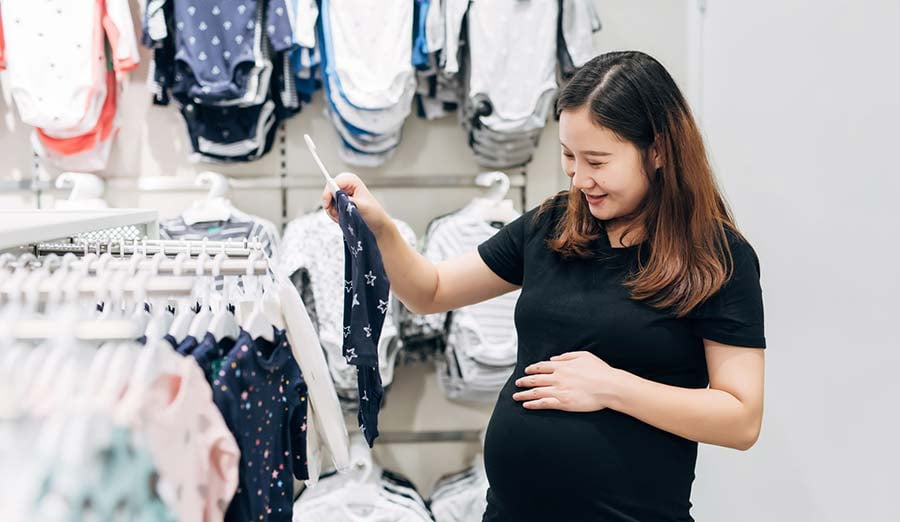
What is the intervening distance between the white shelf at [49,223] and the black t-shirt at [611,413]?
27.0 inches

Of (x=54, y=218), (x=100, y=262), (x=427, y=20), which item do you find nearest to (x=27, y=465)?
(x=100, y=262)

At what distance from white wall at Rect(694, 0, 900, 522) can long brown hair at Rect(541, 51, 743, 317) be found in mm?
537

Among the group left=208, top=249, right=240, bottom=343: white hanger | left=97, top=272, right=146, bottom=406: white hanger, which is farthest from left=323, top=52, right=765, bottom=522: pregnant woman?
left=97, top=272, right=146, bottom=406: white hanger

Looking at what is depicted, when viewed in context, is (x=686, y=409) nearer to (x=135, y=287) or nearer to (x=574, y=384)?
(x=574, y=384)

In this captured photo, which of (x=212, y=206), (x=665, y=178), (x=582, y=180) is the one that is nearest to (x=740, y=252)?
(x=665, y=178)

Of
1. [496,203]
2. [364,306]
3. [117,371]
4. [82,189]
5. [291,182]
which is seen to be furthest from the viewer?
[291,182]

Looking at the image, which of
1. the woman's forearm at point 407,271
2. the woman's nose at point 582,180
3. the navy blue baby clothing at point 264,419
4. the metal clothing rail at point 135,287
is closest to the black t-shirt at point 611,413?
the woman's nose at point 582,180

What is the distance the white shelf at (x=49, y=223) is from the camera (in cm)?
82

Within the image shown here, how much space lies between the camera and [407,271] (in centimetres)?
137

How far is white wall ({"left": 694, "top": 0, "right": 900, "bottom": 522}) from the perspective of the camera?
4.93ft

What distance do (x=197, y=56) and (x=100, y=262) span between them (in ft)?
4.76

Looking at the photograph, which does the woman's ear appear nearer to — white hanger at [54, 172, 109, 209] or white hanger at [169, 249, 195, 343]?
white hanger at [169, 249, 195, 343]

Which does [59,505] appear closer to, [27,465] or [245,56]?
[27,465]

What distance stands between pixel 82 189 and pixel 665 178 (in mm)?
1770
